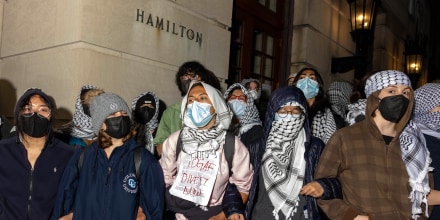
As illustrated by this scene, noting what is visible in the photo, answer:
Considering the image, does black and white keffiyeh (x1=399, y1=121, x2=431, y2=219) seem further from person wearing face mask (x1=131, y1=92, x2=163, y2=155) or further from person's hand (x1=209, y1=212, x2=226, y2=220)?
person wearing face mask (x1=131, y1=92, x2=163, y2=155)

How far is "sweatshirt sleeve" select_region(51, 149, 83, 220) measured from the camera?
7.86ft

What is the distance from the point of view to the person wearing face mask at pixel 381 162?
2352mm

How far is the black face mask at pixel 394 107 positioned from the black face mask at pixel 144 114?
2.24 metres

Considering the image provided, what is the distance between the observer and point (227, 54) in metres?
5.64

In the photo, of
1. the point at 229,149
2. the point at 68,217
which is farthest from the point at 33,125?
the point at 229,149

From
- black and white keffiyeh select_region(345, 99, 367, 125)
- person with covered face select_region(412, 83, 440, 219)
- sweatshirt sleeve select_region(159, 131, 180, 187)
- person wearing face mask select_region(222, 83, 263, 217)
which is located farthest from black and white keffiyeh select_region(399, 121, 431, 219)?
sweatshirt sleeve select_region(159, 131, 180, 187)

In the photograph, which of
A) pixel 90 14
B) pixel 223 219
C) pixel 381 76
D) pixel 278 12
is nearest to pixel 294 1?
pixel 278 12

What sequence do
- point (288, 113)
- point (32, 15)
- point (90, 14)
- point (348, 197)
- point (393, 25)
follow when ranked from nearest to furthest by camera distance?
point (348, 197) → point (288, 113) → point (90, 14) → point (32, 15) → point (393, 25)

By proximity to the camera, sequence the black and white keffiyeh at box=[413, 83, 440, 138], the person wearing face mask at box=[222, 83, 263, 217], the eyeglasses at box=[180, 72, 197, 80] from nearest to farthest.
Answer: the black and white keffiyeh at box=[413, 83, 440, 138]
the person wearing face mask at box=[222, 83, 263, 217]
the eyeglasses at box=[180, 72, 197, 80]

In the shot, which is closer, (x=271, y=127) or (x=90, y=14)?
(x=271, y=127)

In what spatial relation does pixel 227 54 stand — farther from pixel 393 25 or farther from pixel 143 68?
pixel 393 25

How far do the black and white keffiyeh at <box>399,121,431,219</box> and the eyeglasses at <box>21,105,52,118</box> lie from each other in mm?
2395

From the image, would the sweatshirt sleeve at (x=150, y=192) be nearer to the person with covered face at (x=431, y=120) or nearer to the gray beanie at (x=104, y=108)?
the gray beanie at (x=104, y=108)

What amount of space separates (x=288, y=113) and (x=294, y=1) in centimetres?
556
